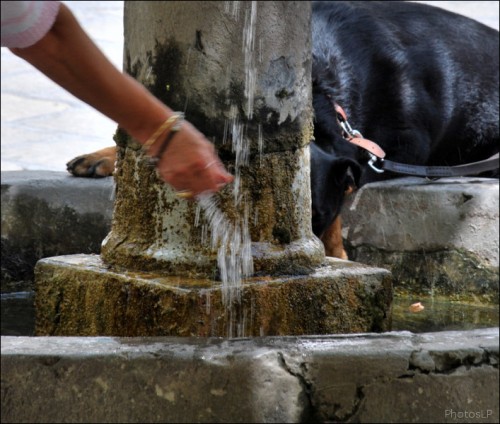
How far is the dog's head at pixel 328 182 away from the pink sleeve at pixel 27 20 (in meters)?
2.15

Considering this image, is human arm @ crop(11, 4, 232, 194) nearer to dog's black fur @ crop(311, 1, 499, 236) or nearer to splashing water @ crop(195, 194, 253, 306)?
splashing water @ crop(195, 194, 253, 306)

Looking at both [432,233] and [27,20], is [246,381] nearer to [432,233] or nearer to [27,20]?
[27,20]

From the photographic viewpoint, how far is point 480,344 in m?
1.96

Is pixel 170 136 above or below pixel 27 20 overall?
below

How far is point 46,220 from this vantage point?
397 cm

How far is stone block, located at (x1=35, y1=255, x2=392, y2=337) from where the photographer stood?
230 cm

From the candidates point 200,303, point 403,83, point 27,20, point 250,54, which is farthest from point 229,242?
point 403,83

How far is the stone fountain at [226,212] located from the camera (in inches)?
94.2

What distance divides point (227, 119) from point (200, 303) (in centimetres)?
48

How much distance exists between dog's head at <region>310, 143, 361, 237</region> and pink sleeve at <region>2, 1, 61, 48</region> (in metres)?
2.15

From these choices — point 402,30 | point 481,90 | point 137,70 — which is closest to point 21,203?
point 137,70

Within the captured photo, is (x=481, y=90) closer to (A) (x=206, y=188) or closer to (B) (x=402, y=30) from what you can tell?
(B) (x=402, y=30)

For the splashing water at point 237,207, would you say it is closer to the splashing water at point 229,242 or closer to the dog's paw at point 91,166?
the splashing water at point 229,242

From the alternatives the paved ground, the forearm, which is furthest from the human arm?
the paved ground
